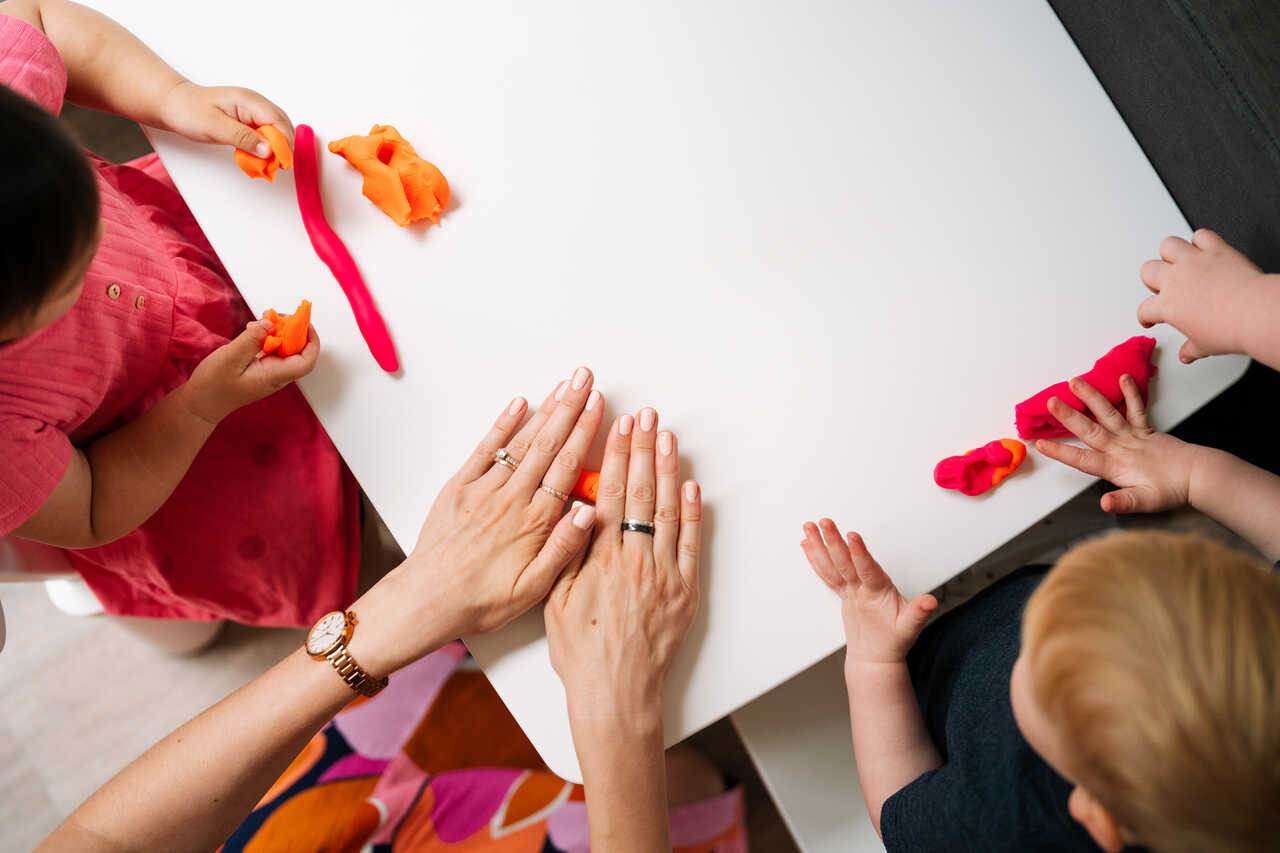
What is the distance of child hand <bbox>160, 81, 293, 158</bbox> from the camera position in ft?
2.03

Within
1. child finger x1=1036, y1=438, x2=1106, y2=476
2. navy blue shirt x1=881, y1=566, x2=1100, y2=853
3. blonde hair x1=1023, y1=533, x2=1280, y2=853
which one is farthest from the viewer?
child finger x1=1036, y1=438, x2=1106, y2=476

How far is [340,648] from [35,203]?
374 mm

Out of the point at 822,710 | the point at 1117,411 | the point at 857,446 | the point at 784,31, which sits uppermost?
the point at 784,31

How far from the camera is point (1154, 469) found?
2.18ft

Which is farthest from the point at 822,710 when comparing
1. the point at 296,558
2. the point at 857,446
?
the point at 296,558

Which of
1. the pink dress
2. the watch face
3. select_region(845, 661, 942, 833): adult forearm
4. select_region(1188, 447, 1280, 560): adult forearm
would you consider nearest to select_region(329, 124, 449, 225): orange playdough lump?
the pink dress

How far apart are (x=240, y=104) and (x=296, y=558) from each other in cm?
47

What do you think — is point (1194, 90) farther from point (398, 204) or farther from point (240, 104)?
point (240, 104)

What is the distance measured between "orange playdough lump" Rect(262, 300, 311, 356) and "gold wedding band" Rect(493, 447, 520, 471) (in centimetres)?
17

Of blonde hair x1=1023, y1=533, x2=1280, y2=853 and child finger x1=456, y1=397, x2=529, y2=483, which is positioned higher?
child finger x1=456, y1=397, x2=529, y2=483

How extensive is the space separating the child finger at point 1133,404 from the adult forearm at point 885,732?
11.0 inches

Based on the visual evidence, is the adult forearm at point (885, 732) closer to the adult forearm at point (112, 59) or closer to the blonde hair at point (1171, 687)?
the blonde hair at point (1171, 687)

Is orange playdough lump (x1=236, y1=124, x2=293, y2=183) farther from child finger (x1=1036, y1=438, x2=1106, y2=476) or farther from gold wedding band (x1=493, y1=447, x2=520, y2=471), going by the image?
child finger (x1=1036, y1=438, x2=1106, y2=476)

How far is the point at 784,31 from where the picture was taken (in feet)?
2.34
